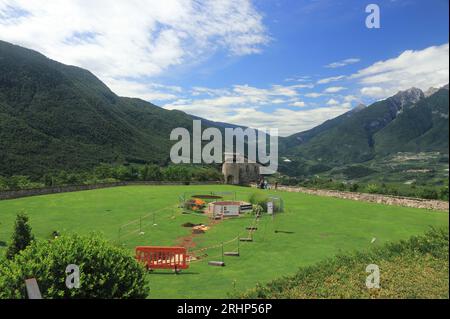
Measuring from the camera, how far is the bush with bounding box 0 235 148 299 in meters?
10.2

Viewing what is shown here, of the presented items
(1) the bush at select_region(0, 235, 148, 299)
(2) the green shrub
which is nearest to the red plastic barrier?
(1) the bush at select_region(0, 235, 148, 299)

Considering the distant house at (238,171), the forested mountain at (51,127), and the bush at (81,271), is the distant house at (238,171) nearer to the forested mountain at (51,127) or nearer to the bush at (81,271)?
the forested mountain at (51,127)

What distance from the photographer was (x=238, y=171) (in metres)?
74.4

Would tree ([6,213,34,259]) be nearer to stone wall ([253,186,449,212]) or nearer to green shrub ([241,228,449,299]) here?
green shrub ([241,228,449,299])

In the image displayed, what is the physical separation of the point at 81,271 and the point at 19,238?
8.55 metres

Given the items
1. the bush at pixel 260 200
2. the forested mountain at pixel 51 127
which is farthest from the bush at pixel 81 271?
the forested mountain at pixel 51 127

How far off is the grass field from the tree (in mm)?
3086

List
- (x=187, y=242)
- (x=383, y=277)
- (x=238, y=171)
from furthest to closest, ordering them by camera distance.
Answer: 1. (x=238, y=171)
2. (x=187, y=242)
3. (x=383, y=277)

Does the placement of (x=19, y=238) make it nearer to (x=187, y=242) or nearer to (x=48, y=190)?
(x=187, y=242)

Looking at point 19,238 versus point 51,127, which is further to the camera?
point 51,127

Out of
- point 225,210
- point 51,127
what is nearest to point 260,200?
point 225,210

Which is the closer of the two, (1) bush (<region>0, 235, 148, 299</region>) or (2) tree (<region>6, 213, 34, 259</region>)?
(1) bush (<region>0, 235, 148, 299</region>)

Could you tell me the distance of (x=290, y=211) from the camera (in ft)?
117

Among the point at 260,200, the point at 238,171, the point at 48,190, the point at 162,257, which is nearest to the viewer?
the point at 162,257
